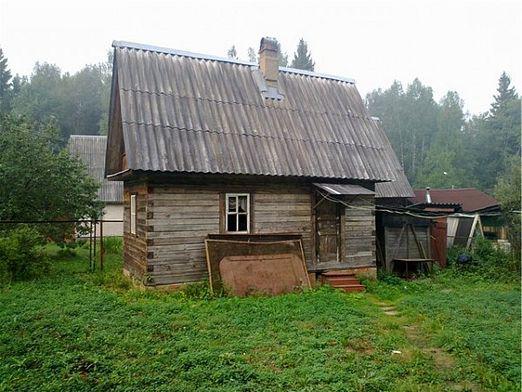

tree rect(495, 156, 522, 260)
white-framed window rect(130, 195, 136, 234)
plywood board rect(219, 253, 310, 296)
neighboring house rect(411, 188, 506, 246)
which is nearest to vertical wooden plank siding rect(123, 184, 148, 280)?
white-framed window rect(130, 195, 136, 234)

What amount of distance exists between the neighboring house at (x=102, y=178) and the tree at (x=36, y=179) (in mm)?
6351

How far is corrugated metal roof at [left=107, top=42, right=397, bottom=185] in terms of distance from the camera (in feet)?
37.4

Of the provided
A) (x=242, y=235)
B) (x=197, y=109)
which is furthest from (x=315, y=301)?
(x=197, y=109)

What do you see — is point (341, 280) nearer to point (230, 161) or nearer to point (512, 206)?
point (230, 161)

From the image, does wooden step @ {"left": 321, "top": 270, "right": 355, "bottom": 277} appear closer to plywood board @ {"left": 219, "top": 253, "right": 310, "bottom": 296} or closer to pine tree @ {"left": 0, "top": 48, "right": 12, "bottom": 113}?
plywood board @ {"left": 219, "top": 253, "right": 310, "bottom": 296}

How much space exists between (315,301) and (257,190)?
373 centimetres

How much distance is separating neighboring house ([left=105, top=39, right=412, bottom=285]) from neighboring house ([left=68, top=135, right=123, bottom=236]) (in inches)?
464

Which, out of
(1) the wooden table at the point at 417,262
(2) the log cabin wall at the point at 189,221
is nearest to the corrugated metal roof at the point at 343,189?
(2) the log cabin wall at the point at 189,221

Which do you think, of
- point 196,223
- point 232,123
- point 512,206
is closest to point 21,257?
point 196,223

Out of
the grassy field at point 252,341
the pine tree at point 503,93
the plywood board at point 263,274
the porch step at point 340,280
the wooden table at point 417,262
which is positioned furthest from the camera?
the pine tree at point 503,93

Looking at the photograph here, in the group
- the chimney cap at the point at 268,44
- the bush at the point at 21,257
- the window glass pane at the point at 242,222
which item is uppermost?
the chimney cap at the point at 268,44

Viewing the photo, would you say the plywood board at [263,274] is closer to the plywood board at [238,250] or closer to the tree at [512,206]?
the plywood board at [238,250]

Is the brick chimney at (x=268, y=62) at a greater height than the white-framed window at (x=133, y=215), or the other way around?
the brick chimney at (x=268, y=62)

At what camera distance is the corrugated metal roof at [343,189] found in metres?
12.1
